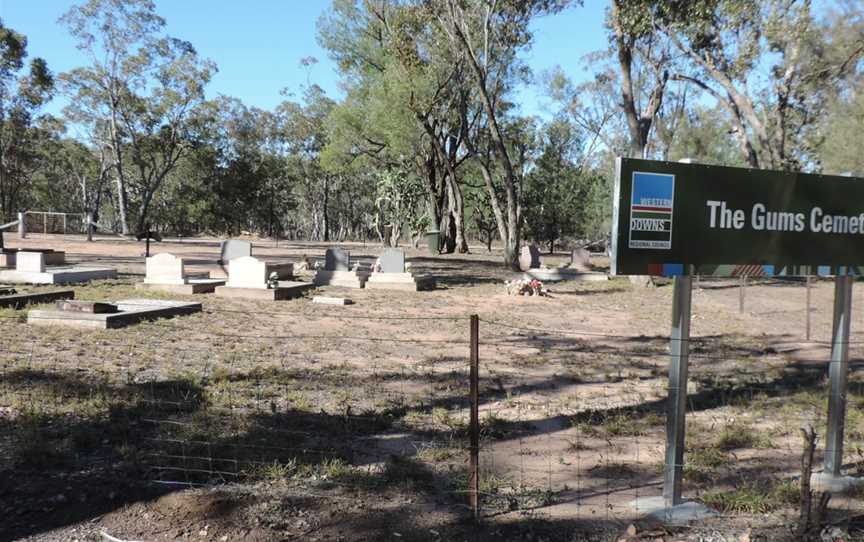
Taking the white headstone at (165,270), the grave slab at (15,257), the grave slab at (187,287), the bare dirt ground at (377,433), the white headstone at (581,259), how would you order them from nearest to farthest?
the bare dirt ground at (377,433) → the grave slab at (187,287) → the white headstone at (165,270) → the grave slab at (15,257) → the white headstone at (581,259)

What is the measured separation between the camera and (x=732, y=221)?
159 inches

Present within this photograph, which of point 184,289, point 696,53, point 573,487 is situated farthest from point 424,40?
point 573,487

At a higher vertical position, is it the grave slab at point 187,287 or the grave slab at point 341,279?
the grave slab at point 341,279

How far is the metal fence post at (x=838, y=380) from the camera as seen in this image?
440cm

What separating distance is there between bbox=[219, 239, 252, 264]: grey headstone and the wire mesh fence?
8472 mm

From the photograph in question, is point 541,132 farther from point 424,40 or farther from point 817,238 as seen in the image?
point 817,238

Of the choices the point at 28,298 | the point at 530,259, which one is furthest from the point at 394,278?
the point at 530,259

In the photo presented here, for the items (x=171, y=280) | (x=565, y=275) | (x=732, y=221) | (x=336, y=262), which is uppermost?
(x=732, y=221)

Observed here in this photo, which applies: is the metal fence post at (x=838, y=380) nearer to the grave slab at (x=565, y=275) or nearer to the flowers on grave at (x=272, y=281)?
the flowers on grave at (x=272, y=281)

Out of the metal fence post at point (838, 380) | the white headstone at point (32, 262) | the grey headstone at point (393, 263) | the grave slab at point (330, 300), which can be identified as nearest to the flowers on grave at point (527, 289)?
the grey headstone at point (393, 263)

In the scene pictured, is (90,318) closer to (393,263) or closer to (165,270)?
Answer: (165,270)

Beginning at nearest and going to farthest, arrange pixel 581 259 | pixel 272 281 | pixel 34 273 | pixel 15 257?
pixel 272 281 < pixel 34 273 < pixel 15 257 < pixel 581 259

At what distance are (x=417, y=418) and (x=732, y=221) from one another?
3.00 metres

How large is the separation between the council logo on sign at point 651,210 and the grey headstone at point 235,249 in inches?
590
